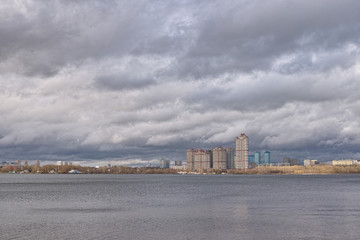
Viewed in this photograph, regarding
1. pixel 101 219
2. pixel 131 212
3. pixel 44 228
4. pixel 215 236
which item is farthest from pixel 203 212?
pixel 44 228

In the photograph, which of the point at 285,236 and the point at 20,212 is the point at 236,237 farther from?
the point at 20,212

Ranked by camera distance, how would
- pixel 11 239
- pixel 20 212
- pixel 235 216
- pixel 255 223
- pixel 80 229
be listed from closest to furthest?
pixel 11 239, pixel 80 229, pixel 255 223, pixel 235 216, pixel 20 212

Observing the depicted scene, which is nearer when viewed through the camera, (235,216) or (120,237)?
(120,237)

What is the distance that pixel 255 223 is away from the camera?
65.6 m

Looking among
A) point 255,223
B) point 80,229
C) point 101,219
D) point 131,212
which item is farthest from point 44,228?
point 255,223

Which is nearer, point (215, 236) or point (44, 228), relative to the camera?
point (215, 236)

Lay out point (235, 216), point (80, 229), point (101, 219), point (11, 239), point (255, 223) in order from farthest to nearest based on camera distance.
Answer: point (235, 216), point (101, 219), point (255, 223), point (80, 229), point (11, 239)

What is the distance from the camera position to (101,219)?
7044cm

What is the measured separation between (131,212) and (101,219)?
12934 millimetres

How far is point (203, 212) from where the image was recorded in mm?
82250

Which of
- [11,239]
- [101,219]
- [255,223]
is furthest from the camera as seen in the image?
[101,219]

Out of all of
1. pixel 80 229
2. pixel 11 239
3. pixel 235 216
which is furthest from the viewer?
pixel 235 216

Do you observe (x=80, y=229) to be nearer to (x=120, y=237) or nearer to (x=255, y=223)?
(x=120, y=237)

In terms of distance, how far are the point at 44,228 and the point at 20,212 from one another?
1000 inches
